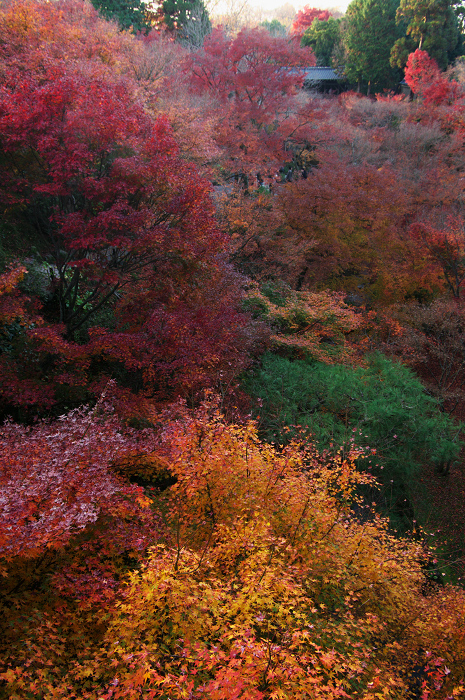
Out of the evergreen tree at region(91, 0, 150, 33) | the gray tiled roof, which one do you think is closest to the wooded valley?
the evergreen tree at region(91, 0, 150, 33)

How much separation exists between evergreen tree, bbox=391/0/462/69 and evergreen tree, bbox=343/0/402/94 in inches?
62.8

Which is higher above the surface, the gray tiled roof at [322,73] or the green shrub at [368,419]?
the gray tiled roof at [322,73]

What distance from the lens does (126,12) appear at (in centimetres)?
3206

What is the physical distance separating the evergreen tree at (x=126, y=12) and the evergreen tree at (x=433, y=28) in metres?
22.1


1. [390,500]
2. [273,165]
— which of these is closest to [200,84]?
[273,165]

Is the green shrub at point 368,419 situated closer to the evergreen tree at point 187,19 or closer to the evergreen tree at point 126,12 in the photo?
the evergreen tree at point 126,12

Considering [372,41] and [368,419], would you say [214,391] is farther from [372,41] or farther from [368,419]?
[372,41]

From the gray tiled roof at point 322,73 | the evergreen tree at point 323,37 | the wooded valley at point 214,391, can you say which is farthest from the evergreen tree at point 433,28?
the wooded valley at point 214,391

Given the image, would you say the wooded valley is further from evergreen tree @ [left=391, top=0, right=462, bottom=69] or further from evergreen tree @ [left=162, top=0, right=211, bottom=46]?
evergreen tree @ [left=391, top=0, right=462, bottom=69]

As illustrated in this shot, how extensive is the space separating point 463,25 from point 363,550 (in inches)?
1860

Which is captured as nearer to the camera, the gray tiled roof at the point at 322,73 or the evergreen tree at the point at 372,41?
the evergreen tree at the point at 372,41

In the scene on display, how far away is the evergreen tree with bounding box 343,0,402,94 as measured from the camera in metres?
38.4

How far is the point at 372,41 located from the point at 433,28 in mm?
5621

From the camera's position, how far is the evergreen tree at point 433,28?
115 ft
